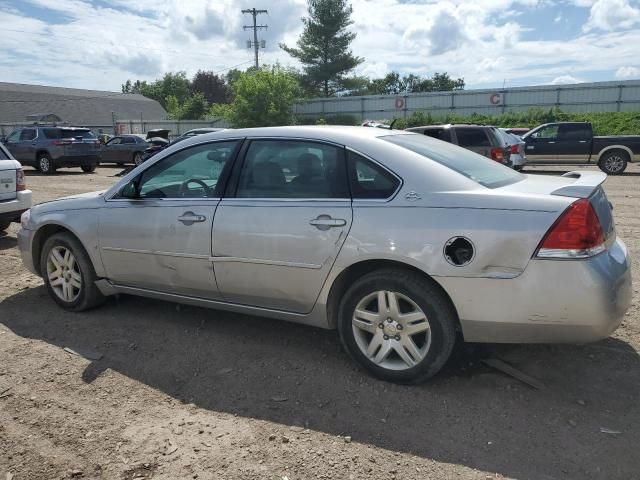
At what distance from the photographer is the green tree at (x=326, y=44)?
56031mm

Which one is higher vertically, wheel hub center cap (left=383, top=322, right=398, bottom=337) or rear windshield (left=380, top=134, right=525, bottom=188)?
rear windshield (left=380, top=134, right=525, bottom=188)

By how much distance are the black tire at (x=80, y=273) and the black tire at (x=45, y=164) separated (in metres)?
16.8

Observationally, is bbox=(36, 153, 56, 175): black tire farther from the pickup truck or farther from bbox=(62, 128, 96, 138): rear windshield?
the pickup truck

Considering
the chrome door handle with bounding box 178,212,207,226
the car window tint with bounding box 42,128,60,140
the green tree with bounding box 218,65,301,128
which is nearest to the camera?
the chrome door handle with bounding box 178,212,207,226

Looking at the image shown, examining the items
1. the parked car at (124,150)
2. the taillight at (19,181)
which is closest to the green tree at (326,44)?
the parked car at (124,150)

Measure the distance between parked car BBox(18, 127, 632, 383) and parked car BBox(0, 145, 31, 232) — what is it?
3811mm

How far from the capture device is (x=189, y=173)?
13.8 ft

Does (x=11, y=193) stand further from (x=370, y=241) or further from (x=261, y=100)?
(x=261, y=100)

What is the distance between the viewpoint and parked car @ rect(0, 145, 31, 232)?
767cm

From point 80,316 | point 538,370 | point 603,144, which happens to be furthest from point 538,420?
point 603,144

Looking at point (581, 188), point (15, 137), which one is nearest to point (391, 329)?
point (581, 188)

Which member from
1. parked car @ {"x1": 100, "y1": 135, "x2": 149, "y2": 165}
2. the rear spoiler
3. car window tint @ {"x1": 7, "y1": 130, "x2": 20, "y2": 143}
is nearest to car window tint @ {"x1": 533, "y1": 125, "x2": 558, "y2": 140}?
parked car @ {"x1": 100, "y1": 135, "x2": 149, "y2": 165}

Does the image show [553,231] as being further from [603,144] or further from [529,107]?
[529,107]

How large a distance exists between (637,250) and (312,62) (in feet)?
176
